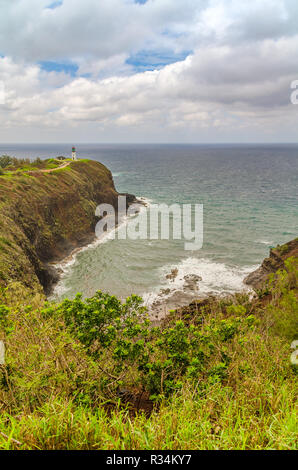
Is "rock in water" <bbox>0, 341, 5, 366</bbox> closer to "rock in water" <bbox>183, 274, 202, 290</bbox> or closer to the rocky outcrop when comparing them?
"rock in water" <bbox>183, 274, 202, 290</bbox>

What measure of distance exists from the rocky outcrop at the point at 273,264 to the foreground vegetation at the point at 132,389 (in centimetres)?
2035

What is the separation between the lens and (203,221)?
5144 centimetres

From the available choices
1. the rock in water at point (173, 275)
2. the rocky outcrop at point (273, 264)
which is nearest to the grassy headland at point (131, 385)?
the rocky outcrop at point (273, 264)

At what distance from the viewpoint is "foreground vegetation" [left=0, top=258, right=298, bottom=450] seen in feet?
13.0

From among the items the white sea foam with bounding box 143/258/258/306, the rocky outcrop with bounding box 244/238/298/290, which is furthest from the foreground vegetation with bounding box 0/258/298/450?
the rocky outcrop with bounding box 244/238/298/290

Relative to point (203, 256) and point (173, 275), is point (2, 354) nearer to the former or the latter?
point (173, 275)

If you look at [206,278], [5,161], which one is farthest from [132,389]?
[5,161]

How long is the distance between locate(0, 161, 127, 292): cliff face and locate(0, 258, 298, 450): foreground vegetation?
1473 cm

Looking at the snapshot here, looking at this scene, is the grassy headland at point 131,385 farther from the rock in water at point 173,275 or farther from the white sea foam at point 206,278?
the rock in water at point 173,275

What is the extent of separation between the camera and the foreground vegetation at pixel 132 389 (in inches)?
156

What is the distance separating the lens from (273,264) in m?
27.0

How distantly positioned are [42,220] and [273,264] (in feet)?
91.0

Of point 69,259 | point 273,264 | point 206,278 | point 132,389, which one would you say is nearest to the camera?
point 132,389
